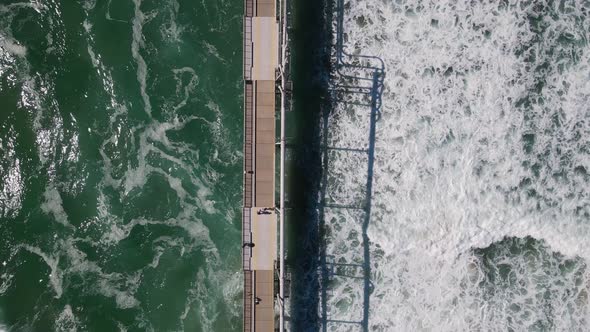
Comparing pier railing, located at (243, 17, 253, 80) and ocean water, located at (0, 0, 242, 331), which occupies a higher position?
pier railing, located at (243, 17, 253, 80)

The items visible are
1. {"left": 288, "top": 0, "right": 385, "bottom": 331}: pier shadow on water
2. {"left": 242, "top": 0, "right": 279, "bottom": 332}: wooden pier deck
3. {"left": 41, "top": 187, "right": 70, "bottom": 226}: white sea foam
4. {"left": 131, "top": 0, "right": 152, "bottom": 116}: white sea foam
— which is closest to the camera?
{"left": 242, "top": 0, "right": 279, "bottom": 332}: wooden pier deck

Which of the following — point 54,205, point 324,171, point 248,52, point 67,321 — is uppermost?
point 248,52

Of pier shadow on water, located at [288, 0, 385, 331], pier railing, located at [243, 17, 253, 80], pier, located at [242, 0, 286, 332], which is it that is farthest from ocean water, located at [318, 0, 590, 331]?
pier railing, located at [243, 17, 253, 80]

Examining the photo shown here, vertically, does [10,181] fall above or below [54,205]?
above

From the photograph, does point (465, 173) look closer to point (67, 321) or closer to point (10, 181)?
point (67, 321)

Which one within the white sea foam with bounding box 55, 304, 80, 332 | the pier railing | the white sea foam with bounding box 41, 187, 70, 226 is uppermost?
the pier railing

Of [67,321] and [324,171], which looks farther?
[324,171]

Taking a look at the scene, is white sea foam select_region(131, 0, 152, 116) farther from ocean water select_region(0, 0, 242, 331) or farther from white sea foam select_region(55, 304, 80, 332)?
white sea foam select_region(55, 304, 80, 332)

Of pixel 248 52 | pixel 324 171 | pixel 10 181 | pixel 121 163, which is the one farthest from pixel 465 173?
pixel 10 181

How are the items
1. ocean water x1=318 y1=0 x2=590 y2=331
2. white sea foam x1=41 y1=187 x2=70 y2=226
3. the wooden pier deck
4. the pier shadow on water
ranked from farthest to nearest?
1. the pier shadow on water
2. ocean water x1=318 y1=0 x2=590 y2=331
3. white sea foam x1=41 y1=187 x2=70 y2=226
4. the wooden pier deck
